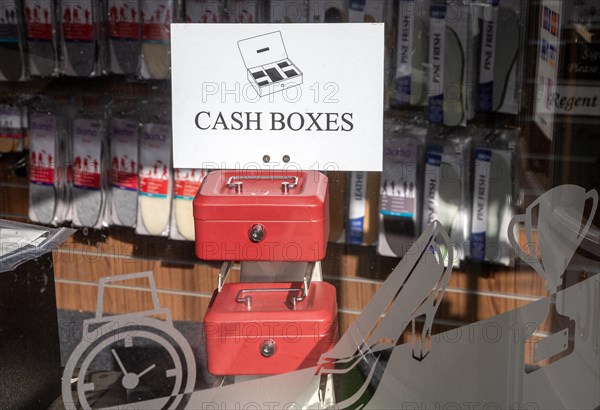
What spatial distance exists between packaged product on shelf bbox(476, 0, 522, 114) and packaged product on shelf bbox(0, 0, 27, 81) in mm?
960

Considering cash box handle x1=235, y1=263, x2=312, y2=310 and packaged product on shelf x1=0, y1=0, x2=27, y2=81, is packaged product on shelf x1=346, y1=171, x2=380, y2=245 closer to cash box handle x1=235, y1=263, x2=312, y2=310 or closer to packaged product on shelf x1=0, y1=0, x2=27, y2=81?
cash box handle x1=235, y1=263, x2=312, y2=310

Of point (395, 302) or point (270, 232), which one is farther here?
point (395, 302)

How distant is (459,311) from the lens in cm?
171

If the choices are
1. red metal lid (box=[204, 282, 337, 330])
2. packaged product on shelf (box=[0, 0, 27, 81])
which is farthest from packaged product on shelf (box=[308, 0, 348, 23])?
packaged product on shelf (box=[0, 0, 27, 81])

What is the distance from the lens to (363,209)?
171 cm

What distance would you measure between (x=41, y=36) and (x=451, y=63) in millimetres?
871

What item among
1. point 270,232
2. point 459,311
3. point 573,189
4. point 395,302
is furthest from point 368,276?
point 573,189

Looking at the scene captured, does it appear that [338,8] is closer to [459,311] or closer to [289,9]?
[289,9]

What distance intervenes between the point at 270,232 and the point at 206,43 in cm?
36

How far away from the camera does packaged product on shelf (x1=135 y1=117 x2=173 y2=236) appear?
1768 millimetres

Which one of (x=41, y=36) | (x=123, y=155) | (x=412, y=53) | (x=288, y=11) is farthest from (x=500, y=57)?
(x=41, y=36)

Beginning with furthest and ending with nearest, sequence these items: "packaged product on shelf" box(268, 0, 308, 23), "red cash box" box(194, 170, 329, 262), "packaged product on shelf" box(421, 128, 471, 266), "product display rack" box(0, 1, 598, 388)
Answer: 1. "packaged product on shelf" box(421, 128, 471, 266)
2. "product display rack" box(0, 1, 598, 388)
3. "packaged product on shelf" box(268, 0, 308, 23)
4. "red cash box" box(194, 170, 329, 262)

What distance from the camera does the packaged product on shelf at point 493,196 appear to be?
5.75 feet

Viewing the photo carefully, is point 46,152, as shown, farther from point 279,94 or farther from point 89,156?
point 279,94
